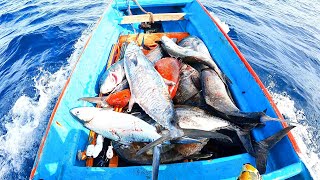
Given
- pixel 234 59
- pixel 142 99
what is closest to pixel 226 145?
pixel 142 99

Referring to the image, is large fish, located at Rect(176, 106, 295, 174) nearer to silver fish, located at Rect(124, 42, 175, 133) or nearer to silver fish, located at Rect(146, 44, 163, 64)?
silver fish, located at Rect(124, 42, 175, 133)

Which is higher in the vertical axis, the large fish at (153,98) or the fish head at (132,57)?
the fish head at (132,57)

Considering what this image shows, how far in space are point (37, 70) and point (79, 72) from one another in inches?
150

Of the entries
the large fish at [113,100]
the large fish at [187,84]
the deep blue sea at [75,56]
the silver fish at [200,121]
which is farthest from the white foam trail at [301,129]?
the large fish at [113,100]

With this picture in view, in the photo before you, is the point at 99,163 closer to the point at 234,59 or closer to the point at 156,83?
the point at 156,83

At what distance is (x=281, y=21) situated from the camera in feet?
36.4

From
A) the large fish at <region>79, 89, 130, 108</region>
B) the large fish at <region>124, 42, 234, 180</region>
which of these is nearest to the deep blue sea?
the large fish at <region>124, 42, 234, 180</region>

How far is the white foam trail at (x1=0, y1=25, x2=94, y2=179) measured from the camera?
4.51m

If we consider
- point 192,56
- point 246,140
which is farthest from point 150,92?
point 246,140

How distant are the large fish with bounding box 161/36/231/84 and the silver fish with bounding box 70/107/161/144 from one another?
1710 mm

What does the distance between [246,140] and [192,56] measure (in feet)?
6.22

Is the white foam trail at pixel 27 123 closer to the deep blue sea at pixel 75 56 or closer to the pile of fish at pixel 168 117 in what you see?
the deep blue sea at pixel 75 56

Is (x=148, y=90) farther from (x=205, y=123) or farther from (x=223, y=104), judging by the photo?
(x=223, y=104)

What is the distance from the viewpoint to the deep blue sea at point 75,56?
515 cm
